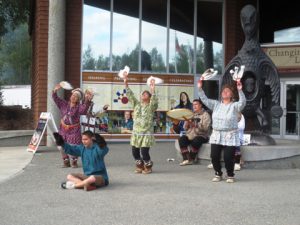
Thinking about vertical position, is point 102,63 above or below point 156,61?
below

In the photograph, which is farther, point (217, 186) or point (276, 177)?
point (276, 177)

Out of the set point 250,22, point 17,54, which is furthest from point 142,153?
point 17,54

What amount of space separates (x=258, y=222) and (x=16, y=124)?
44.0 feet

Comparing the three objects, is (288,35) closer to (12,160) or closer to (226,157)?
(12,160)

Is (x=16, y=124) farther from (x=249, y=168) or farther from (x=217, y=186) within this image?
(x=217, y=186)

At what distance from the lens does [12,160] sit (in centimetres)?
1149

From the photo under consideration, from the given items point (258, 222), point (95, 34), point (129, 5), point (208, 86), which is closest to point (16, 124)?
point (95, 34)

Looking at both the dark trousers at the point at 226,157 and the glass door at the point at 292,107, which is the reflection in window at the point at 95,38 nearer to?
the glass door at the point at 292,107

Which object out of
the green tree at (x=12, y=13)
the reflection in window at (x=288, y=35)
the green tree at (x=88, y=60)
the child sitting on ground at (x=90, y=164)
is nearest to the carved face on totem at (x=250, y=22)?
the child sitting on ground at (x=90, y=164)

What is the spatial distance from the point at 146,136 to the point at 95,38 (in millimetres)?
7879

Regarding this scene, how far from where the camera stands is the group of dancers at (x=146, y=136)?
7.72 m

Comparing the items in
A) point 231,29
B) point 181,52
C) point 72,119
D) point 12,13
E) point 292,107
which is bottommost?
point 72,119

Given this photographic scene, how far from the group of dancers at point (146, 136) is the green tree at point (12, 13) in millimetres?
16529

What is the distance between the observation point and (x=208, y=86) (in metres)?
17.9
